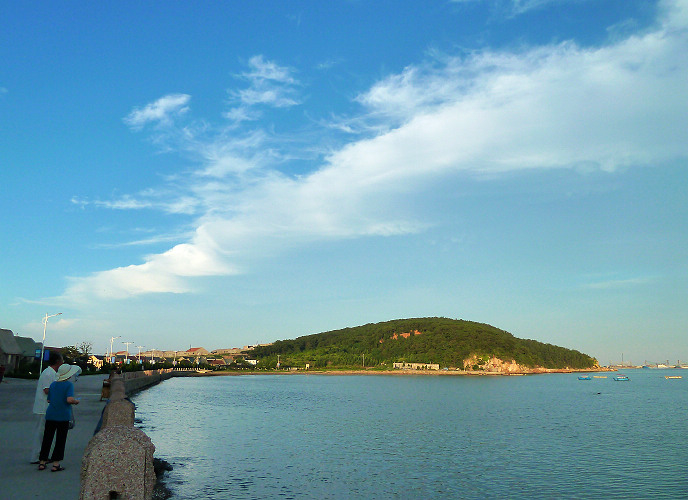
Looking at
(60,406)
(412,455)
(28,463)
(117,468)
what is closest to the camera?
(117,468)

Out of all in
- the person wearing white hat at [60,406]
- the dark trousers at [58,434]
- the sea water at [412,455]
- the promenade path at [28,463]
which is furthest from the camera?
the sea water at [412,455]

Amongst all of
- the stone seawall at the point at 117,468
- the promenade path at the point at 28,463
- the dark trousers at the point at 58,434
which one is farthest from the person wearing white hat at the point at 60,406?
the stone seawall at the point at 117,468

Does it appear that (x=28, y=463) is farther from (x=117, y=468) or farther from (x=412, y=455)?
(x=412, y=455)

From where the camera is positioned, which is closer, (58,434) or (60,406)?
(60,406)

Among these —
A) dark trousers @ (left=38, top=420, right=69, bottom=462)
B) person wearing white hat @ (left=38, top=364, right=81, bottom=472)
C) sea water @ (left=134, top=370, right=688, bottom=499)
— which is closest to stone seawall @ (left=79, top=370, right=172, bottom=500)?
person wearing white hat @ (left=38, top=364, right=81, bottom=472)

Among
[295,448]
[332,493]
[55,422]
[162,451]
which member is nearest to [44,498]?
[55,422]

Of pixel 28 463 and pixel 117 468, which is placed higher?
pixel 117 468

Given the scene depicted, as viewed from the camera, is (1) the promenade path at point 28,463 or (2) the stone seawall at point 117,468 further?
(1) the promenade path at point 28,463

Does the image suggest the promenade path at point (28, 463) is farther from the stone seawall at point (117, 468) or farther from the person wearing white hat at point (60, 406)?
the stone seawall at point (117, 468)

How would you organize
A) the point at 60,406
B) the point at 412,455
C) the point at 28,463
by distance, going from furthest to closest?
the point at 412,455 → the point at 28,463 → the point at 60,406

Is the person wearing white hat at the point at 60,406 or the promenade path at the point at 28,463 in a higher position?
the person wearing white hat at the point at 60,406

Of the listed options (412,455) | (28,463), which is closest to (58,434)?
(28,463)

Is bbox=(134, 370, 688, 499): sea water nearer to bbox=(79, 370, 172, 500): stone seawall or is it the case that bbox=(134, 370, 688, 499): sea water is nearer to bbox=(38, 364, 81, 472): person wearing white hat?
bbox=(38, 364, 81, 472): person wearing white hat

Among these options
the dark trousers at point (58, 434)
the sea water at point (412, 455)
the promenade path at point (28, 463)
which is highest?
the dark trousers at point (58, 434)
